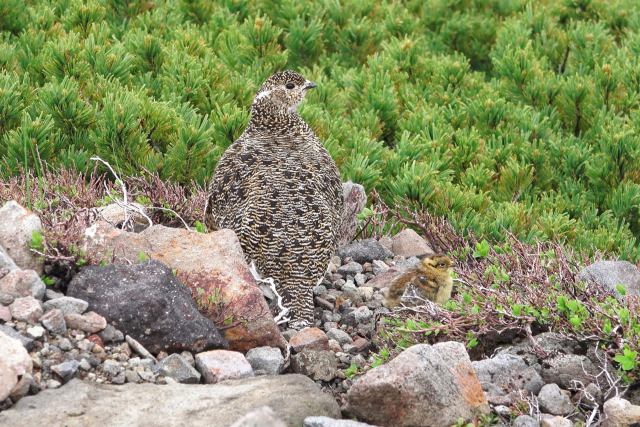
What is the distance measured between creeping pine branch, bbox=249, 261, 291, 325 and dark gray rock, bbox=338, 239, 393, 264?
1.15 m

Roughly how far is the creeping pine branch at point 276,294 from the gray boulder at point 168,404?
1.13 m

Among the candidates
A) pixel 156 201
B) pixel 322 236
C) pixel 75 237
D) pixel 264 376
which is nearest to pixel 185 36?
pixel 156 201

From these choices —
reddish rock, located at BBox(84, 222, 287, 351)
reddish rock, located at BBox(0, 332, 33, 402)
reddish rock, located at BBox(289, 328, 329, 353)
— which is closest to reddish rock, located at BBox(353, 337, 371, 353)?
reddish rock, located at BBox(289, 328, 329, 353)

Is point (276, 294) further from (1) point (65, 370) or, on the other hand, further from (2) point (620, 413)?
(2) point (620, 413)

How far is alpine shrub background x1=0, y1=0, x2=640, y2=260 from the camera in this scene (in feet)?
28.0

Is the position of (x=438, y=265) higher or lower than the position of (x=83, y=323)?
lower

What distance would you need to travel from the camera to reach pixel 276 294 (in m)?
6.35

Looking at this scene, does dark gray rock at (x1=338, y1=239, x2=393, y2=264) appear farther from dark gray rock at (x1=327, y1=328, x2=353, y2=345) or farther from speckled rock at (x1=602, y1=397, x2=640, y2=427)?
speckled rock at (x1=602, y1=397, x2=640, y2=427)

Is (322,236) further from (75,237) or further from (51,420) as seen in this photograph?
(51,420)

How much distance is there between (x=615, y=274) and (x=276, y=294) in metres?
1.83

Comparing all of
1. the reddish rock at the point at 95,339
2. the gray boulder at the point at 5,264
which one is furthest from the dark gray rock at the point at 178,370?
the gray boulder at the point at 5,264

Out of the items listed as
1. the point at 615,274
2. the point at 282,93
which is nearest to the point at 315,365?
the point at 615,274

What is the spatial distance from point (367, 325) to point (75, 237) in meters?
1.72

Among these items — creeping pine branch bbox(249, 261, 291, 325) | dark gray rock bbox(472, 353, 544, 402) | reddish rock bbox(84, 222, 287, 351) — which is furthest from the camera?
creeping pine branch bbox(249, 261, 291, 325)
